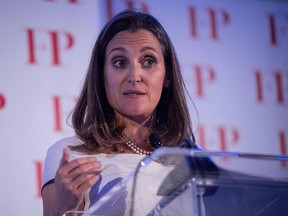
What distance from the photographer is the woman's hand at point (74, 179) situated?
1173mm

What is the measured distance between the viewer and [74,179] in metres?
1.20

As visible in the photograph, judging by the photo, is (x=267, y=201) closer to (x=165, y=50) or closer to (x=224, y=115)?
(x=165, y=50)

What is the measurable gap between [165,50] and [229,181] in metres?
0.96

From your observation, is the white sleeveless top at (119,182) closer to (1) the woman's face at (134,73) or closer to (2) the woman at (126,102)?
(2) the woman at (126,102)

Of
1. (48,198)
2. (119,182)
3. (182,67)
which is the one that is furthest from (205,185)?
(182,67)

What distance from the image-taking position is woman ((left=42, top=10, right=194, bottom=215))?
1669mm

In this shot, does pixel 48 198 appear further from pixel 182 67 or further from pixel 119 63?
pixel 182 67

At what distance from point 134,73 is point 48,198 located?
16.5 inches

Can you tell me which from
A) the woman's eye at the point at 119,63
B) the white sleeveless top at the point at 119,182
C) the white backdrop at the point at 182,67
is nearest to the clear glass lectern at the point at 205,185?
the white sleeveless top at the point at 119,182

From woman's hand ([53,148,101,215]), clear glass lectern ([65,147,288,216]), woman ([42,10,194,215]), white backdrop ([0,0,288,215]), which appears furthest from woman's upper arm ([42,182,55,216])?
white backdrop ([0,0,288,215])

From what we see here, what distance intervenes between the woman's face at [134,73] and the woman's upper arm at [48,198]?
313 mm

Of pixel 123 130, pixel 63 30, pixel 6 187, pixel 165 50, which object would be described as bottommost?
pixel 6 187

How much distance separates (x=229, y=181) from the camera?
3.42 feet

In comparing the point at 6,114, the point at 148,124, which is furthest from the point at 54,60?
the point at 148,124
